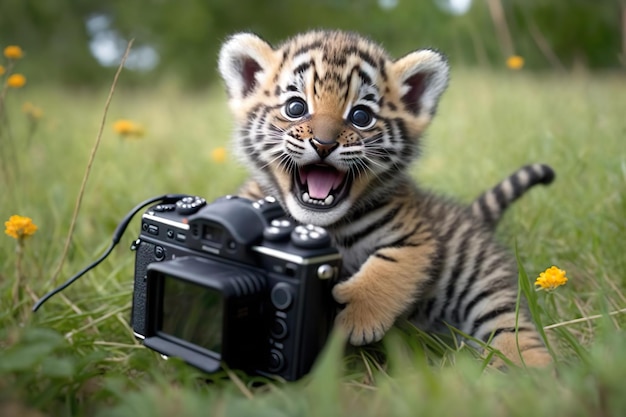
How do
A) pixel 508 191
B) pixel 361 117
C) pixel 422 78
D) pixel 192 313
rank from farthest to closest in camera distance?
pixel 508 191 → pixel 422 78 → pixel 361 117 → pixel 192 313

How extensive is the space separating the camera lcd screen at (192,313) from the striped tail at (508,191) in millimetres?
1248

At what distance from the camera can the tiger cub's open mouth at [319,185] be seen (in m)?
1.88

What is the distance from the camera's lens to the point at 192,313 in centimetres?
171

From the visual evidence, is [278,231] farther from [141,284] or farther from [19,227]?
[19,227]

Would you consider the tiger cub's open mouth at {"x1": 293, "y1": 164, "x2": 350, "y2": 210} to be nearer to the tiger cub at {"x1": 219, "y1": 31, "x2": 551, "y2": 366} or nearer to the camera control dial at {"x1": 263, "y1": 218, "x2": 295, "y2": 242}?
the tiger cub at {"x1": 219, "y1": 31, "x2": 551, "y2": 366}

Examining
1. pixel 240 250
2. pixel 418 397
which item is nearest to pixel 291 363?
pixel 240 250

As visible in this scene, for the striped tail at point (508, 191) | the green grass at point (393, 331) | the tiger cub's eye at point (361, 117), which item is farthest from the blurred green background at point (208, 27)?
the tiger cub's eye at point (361, 117)

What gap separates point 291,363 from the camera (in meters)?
1.61

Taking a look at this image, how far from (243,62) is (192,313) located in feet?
2.93

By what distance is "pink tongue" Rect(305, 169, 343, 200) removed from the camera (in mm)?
1884

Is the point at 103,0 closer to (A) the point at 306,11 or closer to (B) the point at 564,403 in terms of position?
(A) the point at 306,11

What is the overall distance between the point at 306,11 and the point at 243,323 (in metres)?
11.2

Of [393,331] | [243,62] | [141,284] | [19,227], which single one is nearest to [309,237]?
[393,331]

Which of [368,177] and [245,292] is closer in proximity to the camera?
[245,292]
